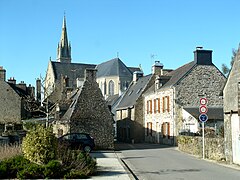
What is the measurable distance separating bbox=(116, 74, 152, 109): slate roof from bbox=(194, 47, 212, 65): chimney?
9328 mm

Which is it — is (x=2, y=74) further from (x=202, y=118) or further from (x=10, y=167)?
(x=10, y=167)

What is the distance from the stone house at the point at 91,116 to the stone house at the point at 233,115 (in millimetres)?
13067

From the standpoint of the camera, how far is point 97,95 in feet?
97.1

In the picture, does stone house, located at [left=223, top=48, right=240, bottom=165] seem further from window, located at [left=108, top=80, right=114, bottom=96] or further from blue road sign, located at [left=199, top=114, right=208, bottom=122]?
window, located at [left=108, top=80, right=114, bottom=96]

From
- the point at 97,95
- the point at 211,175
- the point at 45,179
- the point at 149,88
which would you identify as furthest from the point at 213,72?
the point at 45,179

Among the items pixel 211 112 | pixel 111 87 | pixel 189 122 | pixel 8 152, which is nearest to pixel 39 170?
pixel 8 152

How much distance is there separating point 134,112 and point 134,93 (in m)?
4.20

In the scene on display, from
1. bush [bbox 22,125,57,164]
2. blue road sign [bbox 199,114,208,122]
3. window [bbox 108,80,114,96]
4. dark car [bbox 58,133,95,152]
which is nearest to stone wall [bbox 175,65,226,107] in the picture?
dark car [bbox 58,133,95,152]

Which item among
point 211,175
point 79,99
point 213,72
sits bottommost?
point 211,175

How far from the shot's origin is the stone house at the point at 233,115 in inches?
Answer: 650

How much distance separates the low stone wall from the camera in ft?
63.1

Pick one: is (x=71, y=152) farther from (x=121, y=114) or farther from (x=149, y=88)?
(x=121, y=114)

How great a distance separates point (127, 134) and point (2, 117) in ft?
49.7

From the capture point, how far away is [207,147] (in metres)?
21.1
